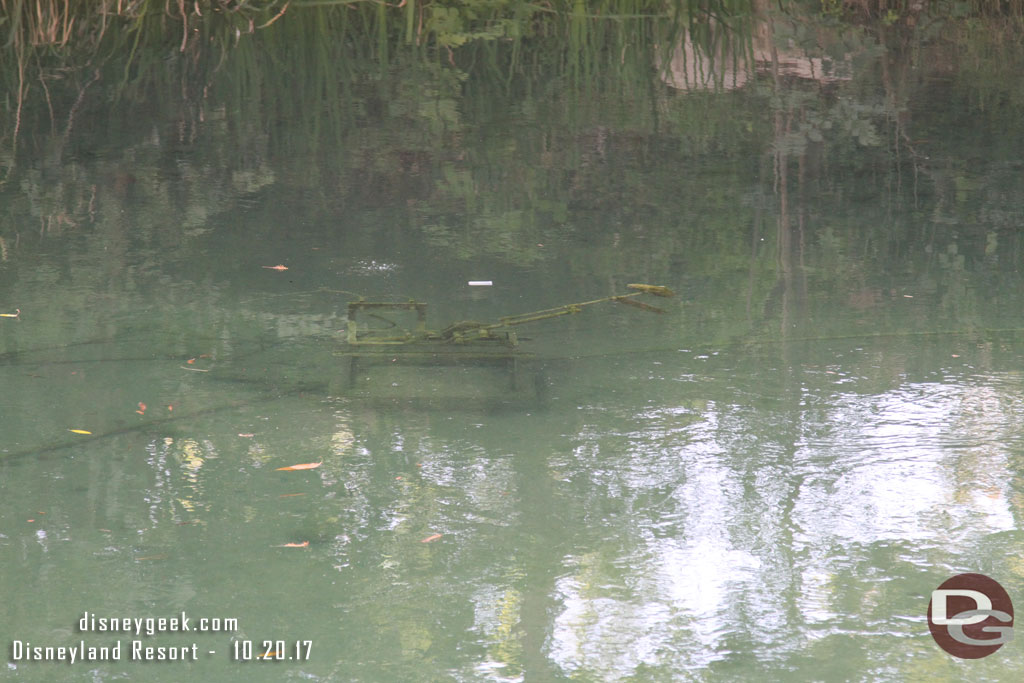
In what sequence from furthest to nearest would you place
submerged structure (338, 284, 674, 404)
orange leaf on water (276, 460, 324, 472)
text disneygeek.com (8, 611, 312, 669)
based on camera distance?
submerged structure (338, 284, 674, 404)
orange leaf on water (276, 460, 324, 472)
text disneygeek.com (8, 611, 312, 669)

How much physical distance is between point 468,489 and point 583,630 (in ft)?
1.91

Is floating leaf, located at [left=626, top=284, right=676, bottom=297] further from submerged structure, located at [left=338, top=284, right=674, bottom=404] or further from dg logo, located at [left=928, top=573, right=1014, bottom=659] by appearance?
dg logo, located at [left=928, top=573, right=1014, bottom=659]

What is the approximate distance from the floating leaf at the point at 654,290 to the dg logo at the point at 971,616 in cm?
174

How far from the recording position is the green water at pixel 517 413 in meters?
2.12

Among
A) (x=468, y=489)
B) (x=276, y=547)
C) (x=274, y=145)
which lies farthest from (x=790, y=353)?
(x=274, y=145)

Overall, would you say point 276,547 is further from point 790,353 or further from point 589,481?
point 790,353

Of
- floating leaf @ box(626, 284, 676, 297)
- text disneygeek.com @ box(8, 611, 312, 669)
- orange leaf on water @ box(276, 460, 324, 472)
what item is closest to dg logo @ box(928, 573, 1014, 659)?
text disneygeek.com @ box(8, 611, 312, 669)

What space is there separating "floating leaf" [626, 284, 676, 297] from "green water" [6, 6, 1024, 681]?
0.16ft

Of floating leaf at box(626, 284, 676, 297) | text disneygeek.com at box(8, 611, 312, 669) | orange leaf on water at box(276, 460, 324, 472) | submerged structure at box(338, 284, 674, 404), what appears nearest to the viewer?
text disneygeek.com at box(8, 611, 312, 669)

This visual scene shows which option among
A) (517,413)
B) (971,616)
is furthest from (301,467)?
(971,616)

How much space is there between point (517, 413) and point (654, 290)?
1037 millimetres

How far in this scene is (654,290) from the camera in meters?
3.89

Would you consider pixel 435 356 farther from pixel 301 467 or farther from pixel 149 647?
pixel 149 647

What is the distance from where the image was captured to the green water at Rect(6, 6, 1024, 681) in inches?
83.6
